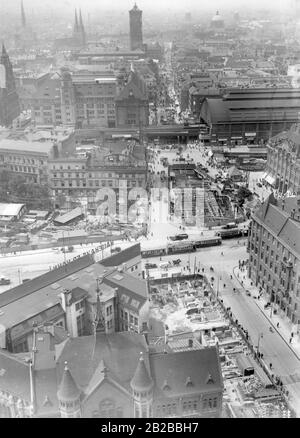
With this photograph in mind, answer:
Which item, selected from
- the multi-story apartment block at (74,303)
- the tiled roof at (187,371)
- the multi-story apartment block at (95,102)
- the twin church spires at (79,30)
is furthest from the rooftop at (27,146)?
the tiled roof at (187,371)

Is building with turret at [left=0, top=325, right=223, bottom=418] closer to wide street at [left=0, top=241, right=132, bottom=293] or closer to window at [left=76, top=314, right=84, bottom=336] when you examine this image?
window at [left=76, top=314, right=84, bottom=336]

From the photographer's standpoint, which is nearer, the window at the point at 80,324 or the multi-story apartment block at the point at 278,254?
the window at the point at 80,324

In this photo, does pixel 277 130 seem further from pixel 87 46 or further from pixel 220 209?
pixel 87 46

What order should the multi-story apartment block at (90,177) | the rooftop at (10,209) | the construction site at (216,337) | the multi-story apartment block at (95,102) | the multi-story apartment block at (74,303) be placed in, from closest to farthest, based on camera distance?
the construction site at (216,337)
the multi-story apartment block at (74,303)
the rooftop at (10,209)
the multi-story apartment block at (90,177)
the multi-story apartment block at (95,102)

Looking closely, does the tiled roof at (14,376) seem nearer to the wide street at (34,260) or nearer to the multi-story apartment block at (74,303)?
the multi-story apartment block at (74,303)

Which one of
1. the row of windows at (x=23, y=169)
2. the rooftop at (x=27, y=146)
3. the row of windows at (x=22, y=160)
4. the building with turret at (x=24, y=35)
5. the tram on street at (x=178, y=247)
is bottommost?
the tram on street at (x=178, y=247)

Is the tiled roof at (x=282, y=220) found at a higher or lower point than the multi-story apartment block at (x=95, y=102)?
lower
